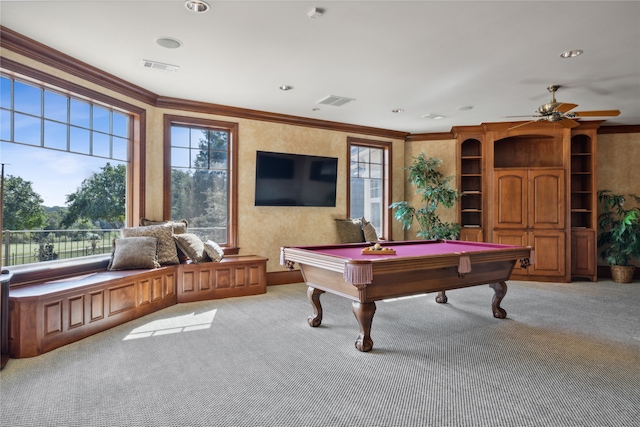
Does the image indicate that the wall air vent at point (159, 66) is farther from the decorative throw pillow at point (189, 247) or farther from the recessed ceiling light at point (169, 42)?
the decorative throw pillow at point (189, 247)

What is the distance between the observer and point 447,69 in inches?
162

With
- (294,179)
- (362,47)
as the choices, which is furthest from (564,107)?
(294,179)

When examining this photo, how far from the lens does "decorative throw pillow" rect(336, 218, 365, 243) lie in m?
6.41

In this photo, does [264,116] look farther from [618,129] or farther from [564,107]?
[618,129]

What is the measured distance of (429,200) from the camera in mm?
6875

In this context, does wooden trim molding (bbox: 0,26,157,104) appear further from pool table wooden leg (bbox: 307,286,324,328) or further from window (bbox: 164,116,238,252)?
pool table wooden leg (bbox: 307,286,324,328)

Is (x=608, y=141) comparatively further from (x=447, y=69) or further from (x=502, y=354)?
(x=502, y=354)

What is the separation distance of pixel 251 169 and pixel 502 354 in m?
4.14

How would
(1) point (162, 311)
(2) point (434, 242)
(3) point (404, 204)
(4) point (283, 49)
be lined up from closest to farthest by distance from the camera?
1. (4) point (283, 49)
2. (1) point (162, 311)
3. (2) point (434, 242)
4. (3) point (404, 204)

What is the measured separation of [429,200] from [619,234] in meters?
3.05

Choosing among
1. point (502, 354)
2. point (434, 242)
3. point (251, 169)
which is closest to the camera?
point (502, 354)

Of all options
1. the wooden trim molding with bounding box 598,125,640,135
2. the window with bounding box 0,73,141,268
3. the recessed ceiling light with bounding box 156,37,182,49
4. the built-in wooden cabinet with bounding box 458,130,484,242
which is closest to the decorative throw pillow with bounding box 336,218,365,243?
the built-in wooden cabinet with bounding box 458,130,484,242

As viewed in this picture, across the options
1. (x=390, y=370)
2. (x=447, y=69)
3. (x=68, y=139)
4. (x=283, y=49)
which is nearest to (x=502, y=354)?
(x=390, y=370)

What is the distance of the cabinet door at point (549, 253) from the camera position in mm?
6359
